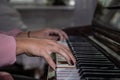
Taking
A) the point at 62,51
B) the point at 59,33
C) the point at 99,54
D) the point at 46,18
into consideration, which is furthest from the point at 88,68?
the point at 46,18

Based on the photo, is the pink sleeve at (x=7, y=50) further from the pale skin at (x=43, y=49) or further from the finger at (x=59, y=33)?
the finger at (x=59, y=33)

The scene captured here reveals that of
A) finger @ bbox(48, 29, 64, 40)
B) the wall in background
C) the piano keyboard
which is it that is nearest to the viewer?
the piano keyboard

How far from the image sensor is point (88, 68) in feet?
2.89

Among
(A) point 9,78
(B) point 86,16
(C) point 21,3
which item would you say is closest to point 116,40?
(A) point 9,78

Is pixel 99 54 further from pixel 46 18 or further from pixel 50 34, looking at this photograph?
pixel 46 18

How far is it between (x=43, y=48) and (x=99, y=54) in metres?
0.28

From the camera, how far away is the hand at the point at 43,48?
2.97 ft

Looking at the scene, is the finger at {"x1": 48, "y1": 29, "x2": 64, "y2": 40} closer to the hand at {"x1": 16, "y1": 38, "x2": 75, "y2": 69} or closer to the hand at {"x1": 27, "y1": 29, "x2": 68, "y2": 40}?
the hand at {"x1": 27, "y1": 29, "x2": 68, "y2": 40}

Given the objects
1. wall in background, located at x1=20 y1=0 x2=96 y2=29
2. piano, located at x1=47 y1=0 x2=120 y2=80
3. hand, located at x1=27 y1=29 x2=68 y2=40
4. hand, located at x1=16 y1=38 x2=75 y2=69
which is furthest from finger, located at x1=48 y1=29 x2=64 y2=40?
wall in background, located at x1=20 y1=0 x2=96 y2=29

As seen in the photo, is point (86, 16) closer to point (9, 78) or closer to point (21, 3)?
point (9, 78)

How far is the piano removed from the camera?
83 centimetres

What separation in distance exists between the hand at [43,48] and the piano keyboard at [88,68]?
38 mm

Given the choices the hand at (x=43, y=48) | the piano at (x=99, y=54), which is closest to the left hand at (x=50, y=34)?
the piano at (x=99, y=54)

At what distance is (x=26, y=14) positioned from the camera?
4273 mm
